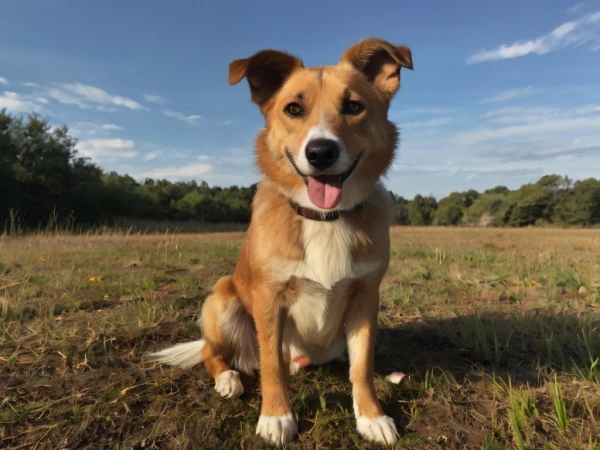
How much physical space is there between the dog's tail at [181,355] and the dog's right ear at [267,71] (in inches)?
74.3

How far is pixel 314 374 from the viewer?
2.76 metres

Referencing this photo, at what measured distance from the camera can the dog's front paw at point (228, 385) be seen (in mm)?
2387

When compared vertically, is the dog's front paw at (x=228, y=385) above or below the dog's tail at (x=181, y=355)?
below

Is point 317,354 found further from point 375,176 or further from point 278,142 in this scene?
point 278,142

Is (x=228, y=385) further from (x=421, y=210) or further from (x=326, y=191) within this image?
(x=421, y=210)

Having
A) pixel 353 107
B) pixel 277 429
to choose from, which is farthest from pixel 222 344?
pixel 353 107

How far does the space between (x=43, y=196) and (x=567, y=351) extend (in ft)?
103

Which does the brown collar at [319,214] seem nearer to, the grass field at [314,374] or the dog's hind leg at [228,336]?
the dog's hind leg at [228,336]

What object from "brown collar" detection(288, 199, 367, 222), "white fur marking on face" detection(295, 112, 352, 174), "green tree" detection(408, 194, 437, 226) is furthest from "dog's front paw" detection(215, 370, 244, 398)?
"green tree" detection(408, 194, 437, 226)

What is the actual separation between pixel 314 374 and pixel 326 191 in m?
1.37

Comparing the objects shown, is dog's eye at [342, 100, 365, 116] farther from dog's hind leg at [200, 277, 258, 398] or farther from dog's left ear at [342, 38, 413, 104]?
dog's hind leg at [200, 277, 258, 398]

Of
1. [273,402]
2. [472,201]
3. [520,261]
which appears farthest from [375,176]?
[472,201]

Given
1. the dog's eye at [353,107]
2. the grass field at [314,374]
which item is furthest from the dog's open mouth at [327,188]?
the grass field at [314,374]

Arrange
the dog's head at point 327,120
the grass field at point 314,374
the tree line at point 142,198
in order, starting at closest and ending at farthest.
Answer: the grass field at point 314,374 < the dog's head at point 327,120 < the tree line at point 142,198
